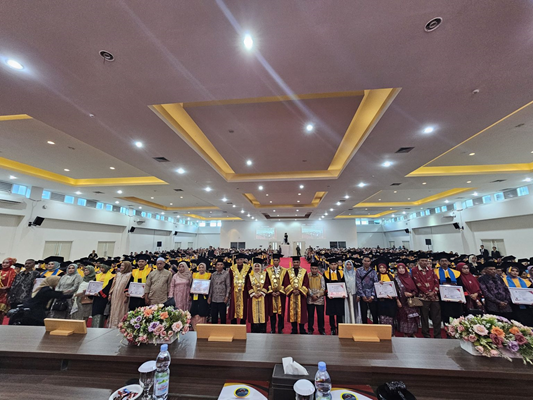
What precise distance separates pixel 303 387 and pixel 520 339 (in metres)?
1.73

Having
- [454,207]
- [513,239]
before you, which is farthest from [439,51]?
[454,207]

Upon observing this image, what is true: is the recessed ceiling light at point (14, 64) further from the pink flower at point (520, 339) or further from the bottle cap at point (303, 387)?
the pink flower at point (520, 339)

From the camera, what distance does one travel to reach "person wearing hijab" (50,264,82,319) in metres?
4.32

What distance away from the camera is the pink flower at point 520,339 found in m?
1.64

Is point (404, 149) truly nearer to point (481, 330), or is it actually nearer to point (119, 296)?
point (481, 330)

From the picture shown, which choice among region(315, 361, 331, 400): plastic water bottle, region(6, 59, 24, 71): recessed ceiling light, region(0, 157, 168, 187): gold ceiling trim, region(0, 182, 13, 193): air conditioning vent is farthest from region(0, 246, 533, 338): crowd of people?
region(0, 182, 13, 193): air conditioning vent

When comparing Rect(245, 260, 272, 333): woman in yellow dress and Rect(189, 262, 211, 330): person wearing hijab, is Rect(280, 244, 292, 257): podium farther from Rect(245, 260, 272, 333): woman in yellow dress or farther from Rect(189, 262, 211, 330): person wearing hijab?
Rect(189, 262, 211, 330): person wearing hijab

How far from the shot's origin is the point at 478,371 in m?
1.54

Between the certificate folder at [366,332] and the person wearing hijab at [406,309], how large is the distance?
3052 millimetres

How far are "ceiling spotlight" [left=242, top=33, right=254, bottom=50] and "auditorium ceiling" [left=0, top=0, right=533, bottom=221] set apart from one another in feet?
0.08

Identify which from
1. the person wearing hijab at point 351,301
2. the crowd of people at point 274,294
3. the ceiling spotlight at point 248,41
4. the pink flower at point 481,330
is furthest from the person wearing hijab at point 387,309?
the ceiling spotlight at point 248,41

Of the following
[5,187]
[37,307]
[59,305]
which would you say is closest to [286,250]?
[59,305]

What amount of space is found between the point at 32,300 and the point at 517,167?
15.0m

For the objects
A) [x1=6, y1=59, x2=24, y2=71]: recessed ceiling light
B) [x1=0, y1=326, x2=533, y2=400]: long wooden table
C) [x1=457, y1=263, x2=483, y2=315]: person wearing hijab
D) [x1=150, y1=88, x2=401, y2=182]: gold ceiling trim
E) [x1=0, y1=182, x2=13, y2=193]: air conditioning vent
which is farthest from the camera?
[x1=0, y1=182, x2=13, y2=193]: air conditioning vent
